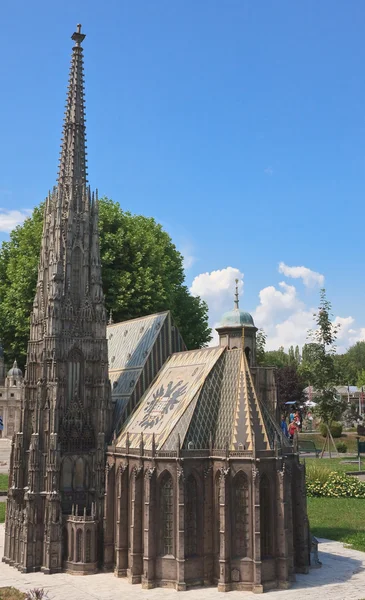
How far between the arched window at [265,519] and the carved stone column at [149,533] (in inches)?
188

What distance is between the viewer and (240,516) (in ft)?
92.5

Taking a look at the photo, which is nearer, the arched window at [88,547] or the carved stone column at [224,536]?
the carved stone column at [224,536]

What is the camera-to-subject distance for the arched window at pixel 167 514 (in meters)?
28.6

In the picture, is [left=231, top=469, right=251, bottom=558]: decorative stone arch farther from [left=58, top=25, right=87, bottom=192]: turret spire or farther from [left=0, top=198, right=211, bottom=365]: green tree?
[left=0, top=198, right=211, bottom=365]: green tree

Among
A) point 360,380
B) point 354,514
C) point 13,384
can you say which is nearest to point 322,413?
point 354,514

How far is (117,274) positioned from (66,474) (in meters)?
29.6

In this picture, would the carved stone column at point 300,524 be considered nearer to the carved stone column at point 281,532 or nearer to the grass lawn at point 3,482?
the carved stone column at point 281,532

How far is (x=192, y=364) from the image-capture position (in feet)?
112

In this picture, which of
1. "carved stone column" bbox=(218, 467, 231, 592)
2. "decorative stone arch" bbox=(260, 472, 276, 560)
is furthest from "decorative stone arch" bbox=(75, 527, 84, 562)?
"decorative stone arch" bbox=(260, 472, 276, 560)

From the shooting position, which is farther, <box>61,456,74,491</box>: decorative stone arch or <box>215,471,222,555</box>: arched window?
<box>61,456,74,491</box>: decorative stone arch

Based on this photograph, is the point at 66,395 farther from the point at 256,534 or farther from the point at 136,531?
the point at 256,534

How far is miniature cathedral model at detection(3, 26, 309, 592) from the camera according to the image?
28.2 metres

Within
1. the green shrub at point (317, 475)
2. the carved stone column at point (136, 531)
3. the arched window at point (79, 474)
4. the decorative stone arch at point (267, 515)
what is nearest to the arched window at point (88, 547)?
the carved stone column at point (136, 531)

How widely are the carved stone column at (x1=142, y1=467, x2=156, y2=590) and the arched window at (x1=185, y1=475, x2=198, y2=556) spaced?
1.47m
